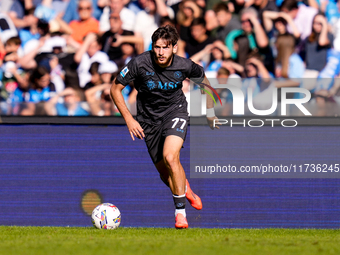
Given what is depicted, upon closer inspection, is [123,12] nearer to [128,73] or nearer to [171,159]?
[128,73]

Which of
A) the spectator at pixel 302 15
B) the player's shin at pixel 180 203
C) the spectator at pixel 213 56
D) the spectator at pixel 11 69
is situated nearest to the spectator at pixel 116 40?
the spectator at pixel 213 56

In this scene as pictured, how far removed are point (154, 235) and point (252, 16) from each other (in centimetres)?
449

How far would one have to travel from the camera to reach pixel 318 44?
803 centimetres

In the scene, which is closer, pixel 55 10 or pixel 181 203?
pixel 181 203

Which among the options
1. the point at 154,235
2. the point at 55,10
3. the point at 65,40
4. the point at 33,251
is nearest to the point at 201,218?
the point at 154,235

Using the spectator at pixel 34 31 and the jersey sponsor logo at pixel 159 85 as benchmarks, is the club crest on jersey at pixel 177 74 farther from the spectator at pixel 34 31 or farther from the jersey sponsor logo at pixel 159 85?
the spectator at pixel 34 31

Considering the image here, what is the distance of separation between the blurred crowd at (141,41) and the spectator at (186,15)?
0.05 feet

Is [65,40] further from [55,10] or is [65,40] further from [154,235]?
[154,235]

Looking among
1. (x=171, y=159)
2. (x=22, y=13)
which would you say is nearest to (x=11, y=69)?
(x=22, y=13)

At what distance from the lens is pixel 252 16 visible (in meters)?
8.27

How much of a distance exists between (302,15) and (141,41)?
2.51m

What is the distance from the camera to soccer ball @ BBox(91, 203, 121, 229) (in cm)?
564

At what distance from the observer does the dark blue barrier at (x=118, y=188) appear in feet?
21.6

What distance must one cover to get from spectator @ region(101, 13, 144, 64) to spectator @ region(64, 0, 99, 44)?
242 millimetres
